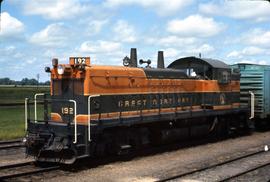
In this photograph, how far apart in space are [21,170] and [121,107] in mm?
3552

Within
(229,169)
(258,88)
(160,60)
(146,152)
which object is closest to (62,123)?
(146,152)

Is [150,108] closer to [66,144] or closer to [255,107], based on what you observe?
[66,144]

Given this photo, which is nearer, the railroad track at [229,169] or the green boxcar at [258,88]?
the railroad track at [229,169]

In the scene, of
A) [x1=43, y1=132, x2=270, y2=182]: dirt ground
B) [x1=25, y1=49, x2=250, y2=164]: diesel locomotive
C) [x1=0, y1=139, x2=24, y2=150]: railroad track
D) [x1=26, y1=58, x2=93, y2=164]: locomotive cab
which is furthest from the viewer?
[x1=0, y1=139, x2=24, y2=150]: railroad track

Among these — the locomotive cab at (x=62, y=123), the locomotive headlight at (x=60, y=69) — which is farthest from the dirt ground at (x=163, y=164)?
the locomotive headlight at (x=60, y=69)

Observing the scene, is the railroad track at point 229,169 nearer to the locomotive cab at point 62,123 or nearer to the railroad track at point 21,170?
the locomotive cab at point 62,123

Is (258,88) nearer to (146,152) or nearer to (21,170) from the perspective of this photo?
(146,152)

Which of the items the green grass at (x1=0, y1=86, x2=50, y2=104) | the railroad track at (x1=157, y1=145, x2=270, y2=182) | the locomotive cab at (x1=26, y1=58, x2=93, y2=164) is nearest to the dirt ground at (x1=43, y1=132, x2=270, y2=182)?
the railroad track at (x1=157, y1=145, x2=270, y2=182)

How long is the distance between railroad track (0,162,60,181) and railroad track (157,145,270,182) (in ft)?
10.7

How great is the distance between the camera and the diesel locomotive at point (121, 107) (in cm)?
1115

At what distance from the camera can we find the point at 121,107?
41.3ft

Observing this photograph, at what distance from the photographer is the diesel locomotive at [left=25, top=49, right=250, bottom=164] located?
11148 millimetres

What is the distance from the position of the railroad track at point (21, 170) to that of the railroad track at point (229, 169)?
325 cm

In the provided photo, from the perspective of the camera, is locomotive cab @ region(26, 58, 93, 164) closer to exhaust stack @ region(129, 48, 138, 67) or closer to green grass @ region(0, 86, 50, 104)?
exhaust stack @ region(129, 48, 138, 67)
